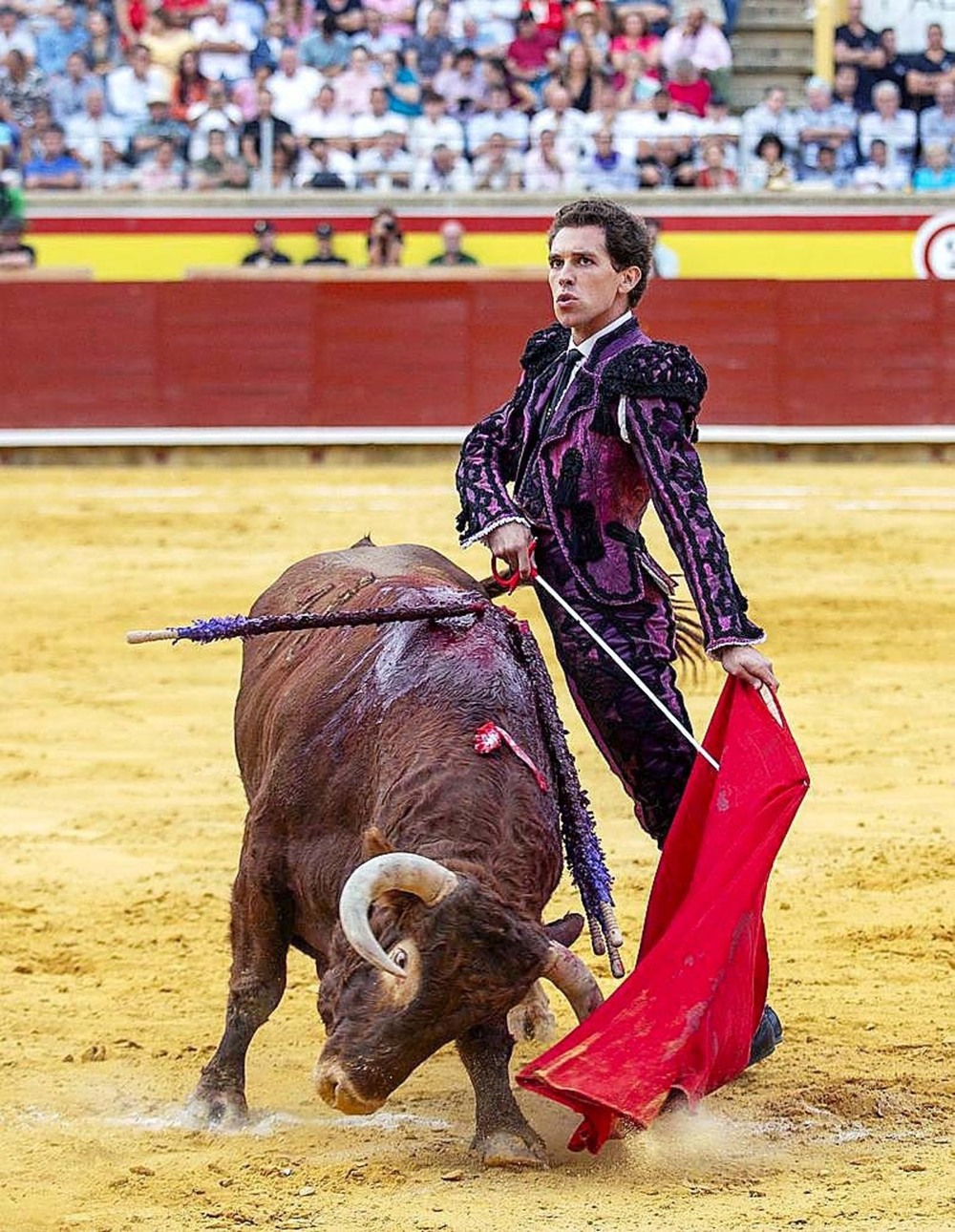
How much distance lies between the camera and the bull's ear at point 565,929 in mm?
2941

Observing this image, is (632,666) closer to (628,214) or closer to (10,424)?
(628,214)

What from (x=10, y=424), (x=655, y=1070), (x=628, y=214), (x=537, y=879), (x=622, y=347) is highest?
(x=628, y=214)

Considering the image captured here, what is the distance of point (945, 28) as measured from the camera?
587 inches

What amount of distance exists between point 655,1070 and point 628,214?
129cm

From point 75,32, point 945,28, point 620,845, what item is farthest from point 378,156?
point 620,845

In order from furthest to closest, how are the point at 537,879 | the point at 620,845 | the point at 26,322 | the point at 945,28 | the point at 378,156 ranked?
the point at 945,28 < the point at 378,156 < the point at 26,322 < the point at 620,845 < the point at 537,879

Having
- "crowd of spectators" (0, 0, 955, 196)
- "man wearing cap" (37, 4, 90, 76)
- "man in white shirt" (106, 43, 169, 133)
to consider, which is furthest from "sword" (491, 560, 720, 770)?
"man wearing cap" (37, 4, 90, 76)

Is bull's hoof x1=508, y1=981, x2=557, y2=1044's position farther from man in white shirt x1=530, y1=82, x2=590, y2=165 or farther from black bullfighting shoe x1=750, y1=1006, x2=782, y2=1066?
man in white shirt x1=530, y1=82, x2=590, y2=165

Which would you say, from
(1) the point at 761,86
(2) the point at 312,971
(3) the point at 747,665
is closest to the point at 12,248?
(1) the point at 761,86

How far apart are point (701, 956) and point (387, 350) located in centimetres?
1004

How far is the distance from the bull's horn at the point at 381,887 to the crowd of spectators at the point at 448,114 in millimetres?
11176

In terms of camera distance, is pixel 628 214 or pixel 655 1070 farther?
pixel 628 214

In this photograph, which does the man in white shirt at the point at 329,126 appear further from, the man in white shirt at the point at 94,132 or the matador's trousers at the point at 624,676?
the matador's trousers at the point at 624,676

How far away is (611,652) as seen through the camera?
333 cm
